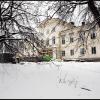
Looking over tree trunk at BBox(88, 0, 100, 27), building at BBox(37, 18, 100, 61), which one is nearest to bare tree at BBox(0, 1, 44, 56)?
building at BBox(37, 18, 100, 61)

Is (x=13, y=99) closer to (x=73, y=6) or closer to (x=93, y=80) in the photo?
(x=93, y=80)

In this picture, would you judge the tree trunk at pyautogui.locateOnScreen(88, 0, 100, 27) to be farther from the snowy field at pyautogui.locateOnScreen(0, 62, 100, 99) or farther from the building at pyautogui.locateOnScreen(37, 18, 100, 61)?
the snowy field at pyautogui.locateOnScreen(0, 62, 100, 99)

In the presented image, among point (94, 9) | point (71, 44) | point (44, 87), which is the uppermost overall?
point (94, 9)

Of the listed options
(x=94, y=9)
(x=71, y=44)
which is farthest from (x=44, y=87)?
(x=71, y=44)

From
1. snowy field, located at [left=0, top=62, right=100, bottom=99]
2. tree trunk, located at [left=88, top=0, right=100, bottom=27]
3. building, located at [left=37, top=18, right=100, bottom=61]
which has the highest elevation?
tree trunk, located at [left=88, top=0, right=100, bottom=27]

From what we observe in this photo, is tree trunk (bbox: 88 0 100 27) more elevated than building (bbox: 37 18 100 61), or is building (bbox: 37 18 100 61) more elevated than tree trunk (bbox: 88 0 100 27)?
tree trunk (bbox: 88 0 100 27)

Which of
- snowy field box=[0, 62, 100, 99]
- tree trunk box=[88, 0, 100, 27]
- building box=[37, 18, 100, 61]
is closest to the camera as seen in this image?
snowy field box=[0, 62, 100, 99]

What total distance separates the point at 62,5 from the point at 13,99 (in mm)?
7013

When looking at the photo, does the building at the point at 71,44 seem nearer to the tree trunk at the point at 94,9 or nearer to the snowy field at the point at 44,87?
the tree trunk at the point at 94,9

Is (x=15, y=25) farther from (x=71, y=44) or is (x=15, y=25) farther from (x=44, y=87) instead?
(x=71, y=44)

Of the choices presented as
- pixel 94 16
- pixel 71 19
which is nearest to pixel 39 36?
pixel 71 19

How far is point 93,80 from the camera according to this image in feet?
45.4

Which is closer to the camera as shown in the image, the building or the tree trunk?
the tree trunk

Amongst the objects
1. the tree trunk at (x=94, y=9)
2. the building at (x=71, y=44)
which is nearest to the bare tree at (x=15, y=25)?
the building at (x=71, y=44)
